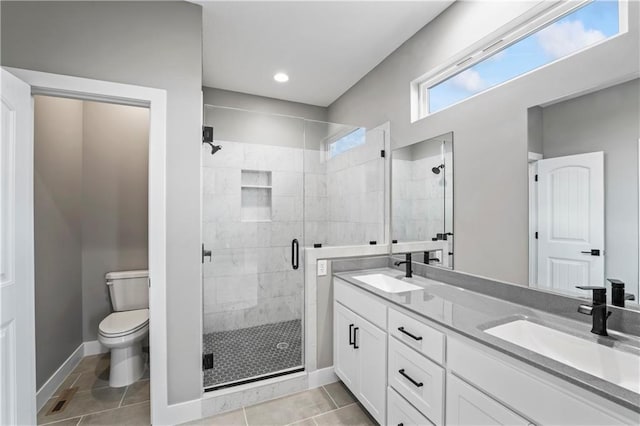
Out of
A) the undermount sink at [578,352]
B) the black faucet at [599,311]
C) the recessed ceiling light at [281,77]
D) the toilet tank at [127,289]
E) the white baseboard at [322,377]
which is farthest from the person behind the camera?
the recessed ceiling light at [281,77]

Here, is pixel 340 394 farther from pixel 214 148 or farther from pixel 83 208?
pixel 83 208

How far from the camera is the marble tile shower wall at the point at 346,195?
2.47 meters

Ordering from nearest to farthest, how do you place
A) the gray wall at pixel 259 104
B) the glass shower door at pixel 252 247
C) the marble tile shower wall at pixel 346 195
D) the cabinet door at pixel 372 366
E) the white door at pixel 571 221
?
1. the white door at pixel 571 221
2. the cabinet door at pixel 372 366
3. the glass shower door at pixel 252 247
4. the marble tile shower wall at pixel 346 195
5. the gray wall at pixel 259 104

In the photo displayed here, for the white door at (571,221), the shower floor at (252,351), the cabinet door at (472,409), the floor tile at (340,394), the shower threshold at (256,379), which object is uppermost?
the white door at (571,221)

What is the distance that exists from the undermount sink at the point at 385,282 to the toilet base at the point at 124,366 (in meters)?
1.96

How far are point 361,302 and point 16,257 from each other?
6.42 ft

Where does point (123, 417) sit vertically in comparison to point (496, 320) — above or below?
below

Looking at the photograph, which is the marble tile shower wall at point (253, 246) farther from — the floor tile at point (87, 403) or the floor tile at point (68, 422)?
the floor tile at point (68, 422)

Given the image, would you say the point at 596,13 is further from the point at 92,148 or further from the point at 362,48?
the point at 92,148

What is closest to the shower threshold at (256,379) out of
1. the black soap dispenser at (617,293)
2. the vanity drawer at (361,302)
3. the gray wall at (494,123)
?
the vanity drawer at (361,302)

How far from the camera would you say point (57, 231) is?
91.5 inches

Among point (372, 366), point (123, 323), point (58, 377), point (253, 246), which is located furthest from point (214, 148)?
point (58, 377)

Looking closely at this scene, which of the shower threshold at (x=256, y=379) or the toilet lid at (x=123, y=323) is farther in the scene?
the toilet lid at (x=123, y=323)

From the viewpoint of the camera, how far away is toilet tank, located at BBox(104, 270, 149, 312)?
2.66 meters
